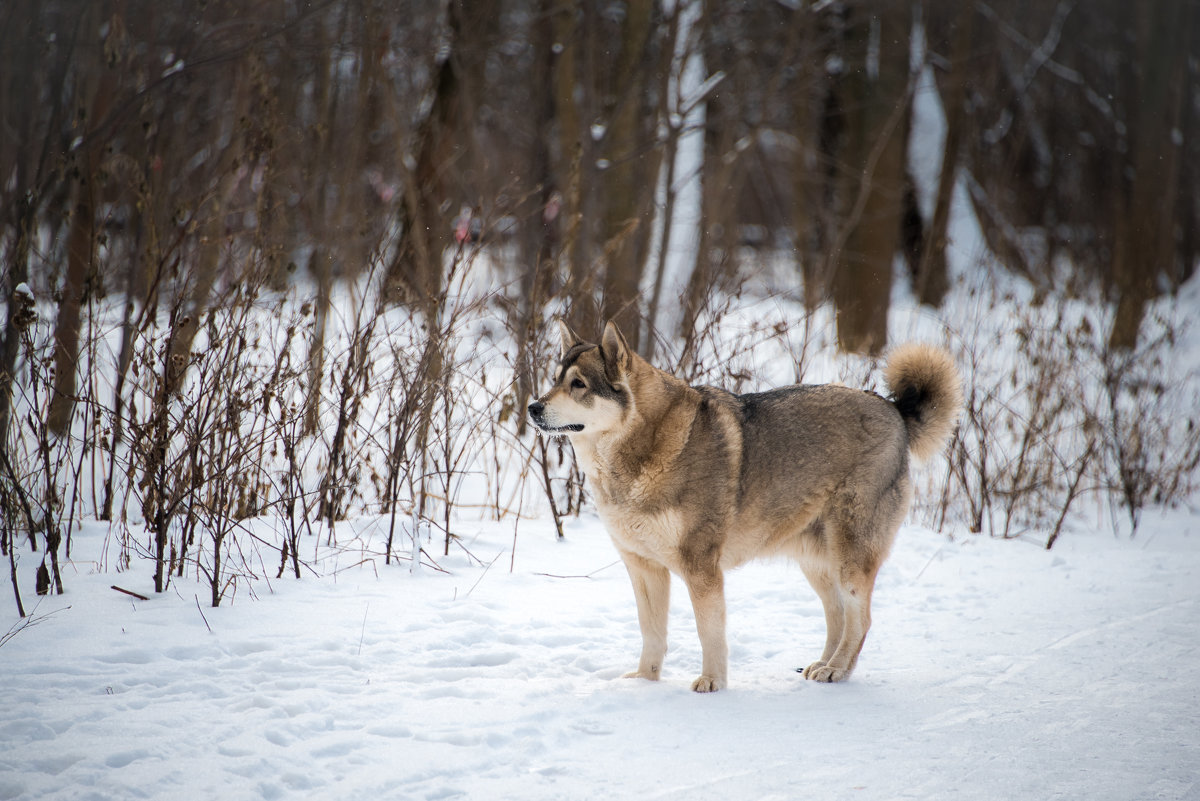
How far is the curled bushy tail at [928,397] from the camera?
15.8ft

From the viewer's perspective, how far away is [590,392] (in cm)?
425

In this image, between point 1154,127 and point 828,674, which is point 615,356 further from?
point 1154,127

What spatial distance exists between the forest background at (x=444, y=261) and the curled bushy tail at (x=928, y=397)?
2.34 m

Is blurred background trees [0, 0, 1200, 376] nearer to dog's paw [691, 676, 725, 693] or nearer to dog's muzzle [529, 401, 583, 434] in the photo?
dog's muzzle [529, 401, 583, 434]

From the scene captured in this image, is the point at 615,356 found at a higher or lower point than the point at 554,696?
higher

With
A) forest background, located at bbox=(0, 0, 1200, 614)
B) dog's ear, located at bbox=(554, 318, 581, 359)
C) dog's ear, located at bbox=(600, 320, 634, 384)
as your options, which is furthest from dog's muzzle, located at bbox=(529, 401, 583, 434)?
forest background, located at bbox=(0, 0, 1200, 614)

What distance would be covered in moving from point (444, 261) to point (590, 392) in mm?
4696

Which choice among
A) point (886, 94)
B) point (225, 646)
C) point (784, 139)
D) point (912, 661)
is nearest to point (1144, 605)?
point (912, 661)

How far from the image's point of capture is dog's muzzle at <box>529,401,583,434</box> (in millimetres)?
4180

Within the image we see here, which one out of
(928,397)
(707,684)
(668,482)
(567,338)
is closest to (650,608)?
(707,684)

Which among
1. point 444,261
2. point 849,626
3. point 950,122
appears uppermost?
point 950,122

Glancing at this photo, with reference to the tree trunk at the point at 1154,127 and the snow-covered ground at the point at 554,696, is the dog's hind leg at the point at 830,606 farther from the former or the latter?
the tree trunk at the point at 1154,127

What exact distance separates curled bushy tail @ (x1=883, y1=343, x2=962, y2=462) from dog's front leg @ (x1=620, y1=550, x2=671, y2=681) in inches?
64.4

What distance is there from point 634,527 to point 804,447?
102 centimetres
